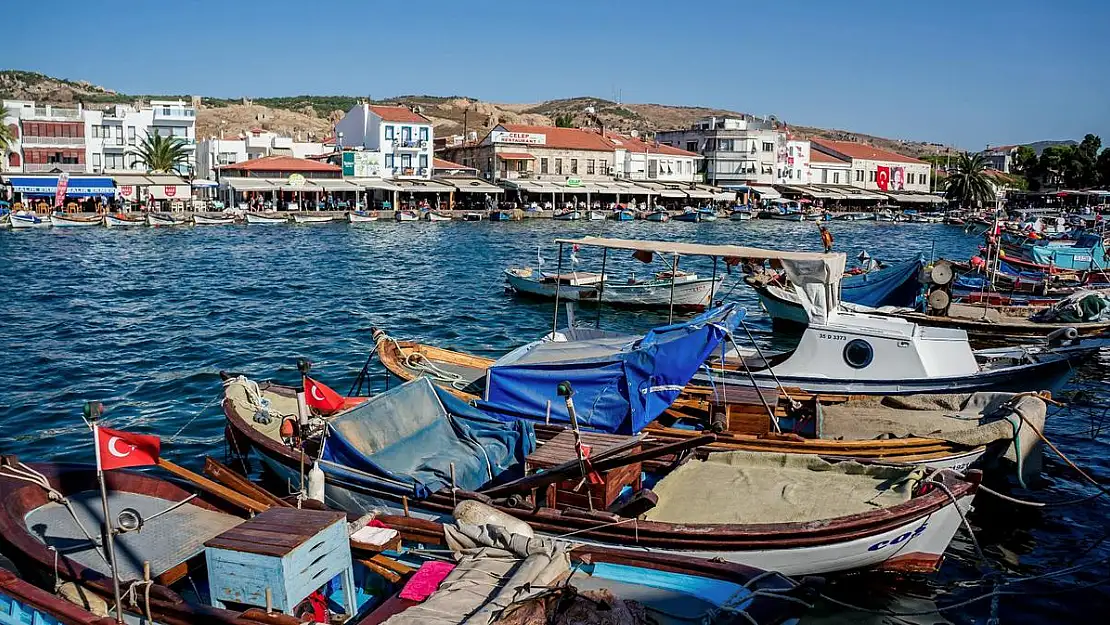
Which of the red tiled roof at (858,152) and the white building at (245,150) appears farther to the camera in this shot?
the red tiled roof at (858,152)

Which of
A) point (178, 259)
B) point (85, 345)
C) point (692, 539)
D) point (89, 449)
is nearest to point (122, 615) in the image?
point (692, 539)

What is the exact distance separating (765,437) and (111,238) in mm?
55727

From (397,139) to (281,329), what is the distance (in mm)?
60995

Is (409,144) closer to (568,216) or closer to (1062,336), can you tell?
(568,216)

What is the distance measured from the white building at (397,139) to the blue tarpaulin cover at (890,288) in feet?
214

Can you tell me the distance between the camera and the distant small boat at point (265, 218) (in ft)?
237

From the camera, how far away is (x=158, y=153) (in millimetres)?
77438

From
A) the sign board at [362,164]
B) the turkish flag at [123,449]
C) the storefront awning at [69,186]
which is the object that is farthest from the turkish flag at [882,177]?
the turkish flag at [123,449]

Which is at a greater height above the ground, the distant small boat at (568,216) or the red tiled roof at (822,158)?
the red tiled roof at (822,158)

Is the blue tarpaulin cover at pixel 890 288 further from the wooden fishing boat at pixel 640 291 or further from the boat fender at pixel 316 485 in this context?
the boat fender at pixel 316 485

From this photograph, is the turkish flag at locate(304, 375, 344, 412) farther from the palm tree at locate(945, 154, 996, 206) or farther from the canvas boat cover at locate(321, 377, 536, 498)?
the palm tree at locate(945, 154, 996, 206)

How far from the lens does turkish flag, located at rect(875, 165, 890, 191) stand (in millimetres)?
110500

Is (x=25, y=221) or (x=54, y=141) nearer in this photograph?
(x=25, y=221)

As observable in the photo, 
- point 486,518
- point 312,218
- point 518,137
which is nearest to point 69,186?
point 312,218
